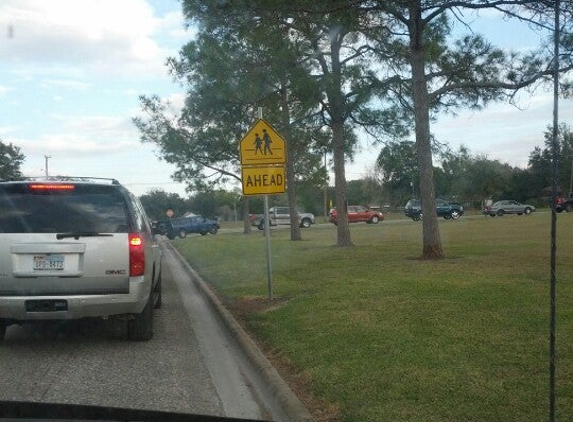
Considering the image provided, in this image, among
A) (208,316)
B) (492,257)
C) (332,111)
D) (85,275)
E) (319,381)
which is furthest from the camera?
(332,111)

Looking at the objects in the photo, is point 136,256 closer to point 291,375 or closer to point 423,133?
point 291,375

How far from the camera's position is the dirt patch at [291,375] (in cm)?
567

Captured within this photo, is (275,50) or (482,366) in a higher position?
(275,50)

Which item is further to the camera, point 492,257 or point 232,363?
point 492,257

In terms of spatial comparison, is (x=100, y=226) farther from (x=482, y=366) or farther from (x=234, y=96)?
(x=234, y=96)

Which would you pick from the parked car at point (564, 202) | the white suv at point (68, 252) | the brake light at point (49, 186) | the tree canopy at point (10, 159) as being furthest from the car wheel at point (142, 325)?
the tree canopy at point (10, 159)

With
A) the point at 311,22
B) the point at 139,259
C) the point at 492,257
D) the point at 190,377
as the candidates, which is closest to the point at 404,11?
the point at 311,22

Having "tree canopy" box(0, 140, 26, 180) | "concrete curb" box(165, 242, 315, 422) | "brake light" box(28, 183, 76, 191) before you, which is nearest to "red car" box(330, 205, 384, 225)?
"tree canopy" box(0, 140, 26, 180)

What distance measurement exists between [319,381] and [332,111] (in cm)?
1563

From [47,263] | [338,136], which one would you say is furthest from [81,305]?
[338,136]

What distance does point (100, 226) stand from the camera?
8141 mm

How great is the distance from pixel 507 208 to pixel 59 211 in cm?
5347

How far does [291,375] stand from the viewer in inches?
275

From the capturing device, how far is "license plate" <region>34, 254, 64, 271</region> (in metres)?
7.85
